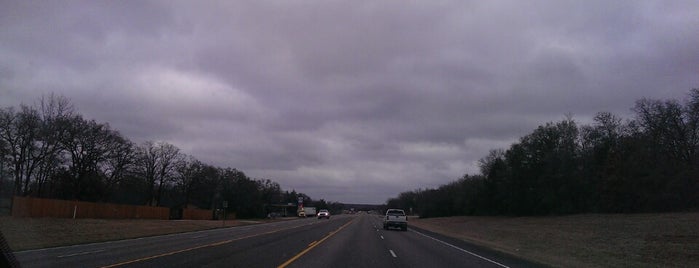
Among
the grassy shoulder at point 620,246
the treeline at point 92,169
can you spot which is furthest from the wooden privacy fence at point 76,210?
the grassy shoulder at point 620,246

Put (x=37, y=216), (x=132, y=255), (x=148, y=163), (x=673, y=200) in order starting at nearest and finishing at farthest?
(x=132, y=255) → (x=37, y=216) → (x=673, y=200) → (x=148, y=163)

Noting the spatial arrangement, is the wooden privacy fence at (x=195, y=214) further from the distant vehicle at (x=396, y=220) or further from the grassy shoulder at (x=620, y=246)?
the grassy shoulder at (x=620, y=246)

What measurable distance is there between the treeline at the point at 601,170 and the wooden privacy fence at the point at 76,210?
155ft

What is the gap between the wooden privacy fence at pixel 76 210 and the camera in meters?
45.1

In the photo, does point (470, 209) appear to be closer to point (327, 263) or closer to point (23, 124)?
point (23, 124)

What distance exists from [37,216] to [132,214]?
24.4 m

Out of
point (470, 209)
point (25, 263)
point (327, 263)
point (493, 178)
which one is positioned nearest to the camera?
point (25, 263)

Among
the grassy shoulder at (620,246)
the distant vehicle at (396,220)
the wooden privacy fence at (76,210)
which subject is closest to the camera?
the grassy shoulder at (620,246)

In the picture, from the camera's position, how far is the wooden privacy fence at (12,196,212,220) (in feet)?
148

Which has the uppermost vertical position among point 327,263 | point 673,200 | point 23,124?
point 23,124

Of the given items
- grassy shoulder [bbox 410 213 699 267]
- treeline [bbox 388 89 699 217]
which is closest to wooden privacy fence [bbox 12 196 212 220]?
grassy shoulder [bbox 410 213 699 267]

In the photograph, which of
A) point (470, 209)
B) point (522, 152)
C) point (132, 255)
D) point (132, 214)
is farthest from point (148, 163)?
point (132, 255)

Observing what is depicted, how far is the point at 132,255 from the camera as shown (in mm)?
21125

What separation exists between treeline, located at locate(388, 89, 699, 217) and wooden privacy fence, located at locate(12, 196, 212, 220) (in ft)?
155
